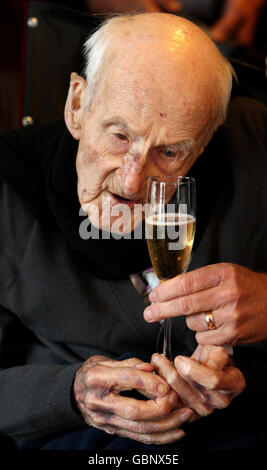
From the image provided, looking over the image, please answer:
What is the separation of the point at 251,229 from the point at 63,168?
1.59 feet

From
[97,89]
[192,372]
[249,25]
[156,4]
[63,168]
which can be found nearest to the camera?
[192,372]

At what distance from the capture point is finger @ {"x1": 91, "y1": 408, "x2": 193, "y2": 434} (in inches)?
49.8

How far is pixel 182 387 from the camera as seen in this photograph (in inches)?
49.0

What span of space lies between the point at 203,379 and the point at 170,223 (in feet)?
0.94

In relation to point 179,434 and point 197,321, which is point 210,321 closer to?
point 197,321

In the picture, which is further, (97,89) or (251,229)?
(251,229)

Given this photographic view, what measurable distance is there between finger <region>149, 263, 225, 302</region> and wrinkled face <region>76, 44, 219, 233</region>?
25 centimetres

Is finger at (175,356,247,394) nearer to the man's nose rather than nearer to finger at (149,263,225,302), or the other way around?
finger at (149,263,225,302)

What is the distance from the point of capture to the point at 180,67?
1.41 m

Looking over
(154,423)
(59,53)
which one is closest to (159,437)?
(154,423)

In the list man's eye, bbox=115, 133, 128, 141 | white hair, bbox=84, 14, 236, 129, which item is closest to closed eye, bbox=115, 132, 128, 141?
man's eye, bbox=115, 133, 128, 141

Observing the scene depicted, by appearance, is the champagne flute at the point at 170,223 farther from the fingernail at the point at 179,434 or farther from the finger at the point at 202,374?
the fingernail at the point at 179,434

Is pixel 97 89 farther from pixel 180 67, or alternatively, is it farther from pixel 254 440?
pixel 254 440

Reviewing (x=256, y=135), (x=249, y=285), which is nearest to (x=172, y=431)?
(x=249, y=285)
